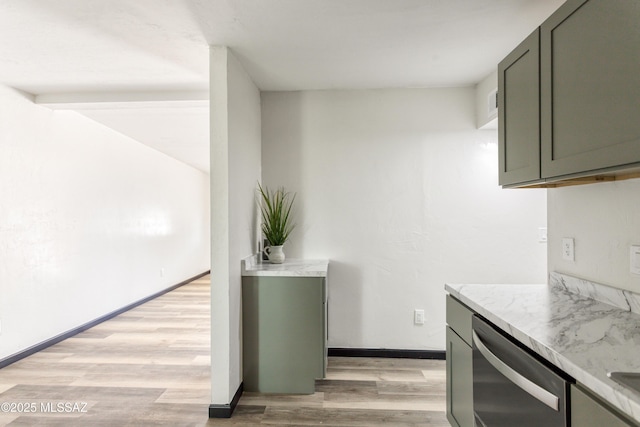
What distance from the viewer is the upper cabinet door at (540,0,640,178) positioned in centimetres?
109

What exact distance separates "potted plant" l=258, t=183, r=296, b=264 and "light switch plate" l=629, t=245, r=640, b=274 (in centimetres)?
214

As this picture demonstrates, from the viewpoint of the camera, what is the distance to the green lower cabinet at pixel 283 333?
2.53 meters

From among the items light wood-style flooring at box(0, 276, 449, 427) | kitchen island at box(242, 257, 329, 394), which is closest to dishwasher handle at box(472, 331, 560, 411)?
light wood-style flooring at box(0, 276, 449, 427)

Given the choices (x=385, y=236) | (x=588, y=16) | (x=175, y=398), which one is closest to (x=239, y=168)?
(x=385, y=236)

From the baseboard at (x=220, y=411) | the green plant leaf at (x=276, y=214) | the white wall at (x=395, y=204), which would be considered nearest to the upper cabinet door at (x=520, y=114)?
the white wall at (x=395, y=204)

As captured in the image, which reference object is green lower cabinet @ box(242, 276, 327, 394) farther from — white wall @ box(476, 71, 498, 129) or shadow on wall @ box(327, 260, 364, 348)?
white wall @ box(476, 71, 498, 129)

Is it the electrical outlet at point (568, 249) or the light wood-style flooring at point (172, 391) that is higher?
the electrical outlet at point (568, 249)

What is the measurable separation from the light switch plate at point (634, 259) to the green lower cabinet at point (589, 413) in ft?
2.36

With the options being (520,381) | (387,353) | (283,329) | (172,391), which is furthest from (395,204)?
(172,391)

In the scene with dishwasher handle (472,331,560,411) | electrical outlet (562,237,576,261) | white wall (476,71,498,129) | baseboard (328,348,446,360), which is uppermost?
white wall (476,71,498,129)

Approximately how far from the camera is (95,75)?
2805 mm

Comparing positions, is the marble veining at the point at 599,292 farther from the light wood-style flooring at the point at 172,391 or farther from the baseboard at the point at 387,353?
the baseboard at the point at 387,353

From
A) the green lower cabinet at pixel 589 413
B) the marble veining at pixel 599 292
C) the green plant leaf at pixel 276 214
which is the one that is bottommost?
the green lower cabinet at pixel 589 413

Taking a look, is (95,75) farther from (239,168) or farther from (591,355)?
(591,355)
